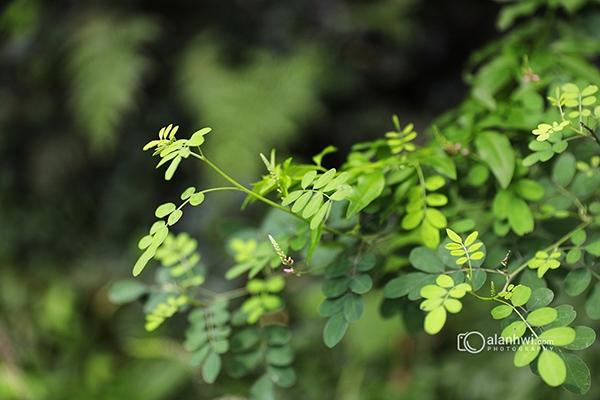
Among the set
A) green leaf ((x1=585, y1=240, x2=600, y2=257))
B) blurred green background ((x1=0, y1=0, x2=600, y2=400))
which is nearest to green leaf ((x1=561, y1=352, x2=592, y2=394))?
green leaf ((x1=585, y1=240, x2=600, y2=257))

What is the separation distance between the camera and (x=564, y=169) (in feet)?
1.96

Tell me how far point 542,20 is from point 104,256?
5.66 ft

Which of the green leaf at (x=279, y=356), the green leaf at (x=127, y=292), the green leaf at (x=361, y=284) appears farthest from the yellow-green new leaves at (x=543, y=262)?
the green leaf at (x=127, y=292)

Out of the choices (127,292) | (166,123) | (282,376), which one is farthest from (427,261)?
(166,123)

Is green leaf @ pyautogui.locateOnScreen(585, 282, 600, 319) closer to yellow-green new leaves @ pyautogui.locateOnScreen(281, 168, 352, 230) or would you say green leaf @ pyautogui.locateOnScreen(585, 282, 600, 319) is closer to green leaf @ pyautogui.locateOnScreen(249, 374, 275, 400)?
yellow-green new leaves @ pyautogui.locateOnScreen(281, 168, 352, 230)

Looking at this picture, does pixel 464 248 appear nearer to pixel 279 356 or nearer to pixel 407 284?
pixel 407 284

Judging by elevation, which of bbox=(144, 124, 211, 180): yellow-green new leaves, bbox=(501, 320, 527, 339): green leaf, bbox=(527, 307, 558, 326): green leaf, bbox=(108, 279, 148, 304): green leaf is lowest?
bbox=(108, 279, 148, 304): green leaf

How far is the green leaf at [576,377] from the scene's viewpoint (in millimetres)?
412

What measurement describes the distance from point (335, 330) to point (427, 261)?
0.11 metres

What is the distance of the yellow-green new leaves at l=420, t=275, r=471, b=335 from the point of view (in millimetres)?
419

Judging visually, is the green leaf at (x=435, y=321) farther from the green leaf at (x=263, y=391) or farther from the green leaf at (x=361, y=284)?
the green leaf at (x=263, y=391)

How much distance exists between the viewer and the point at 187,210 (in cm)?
184

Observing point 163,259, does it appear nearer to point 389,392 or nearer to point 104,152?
point 389,392

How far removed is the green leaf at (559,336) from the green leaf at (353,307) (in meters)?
0.17
